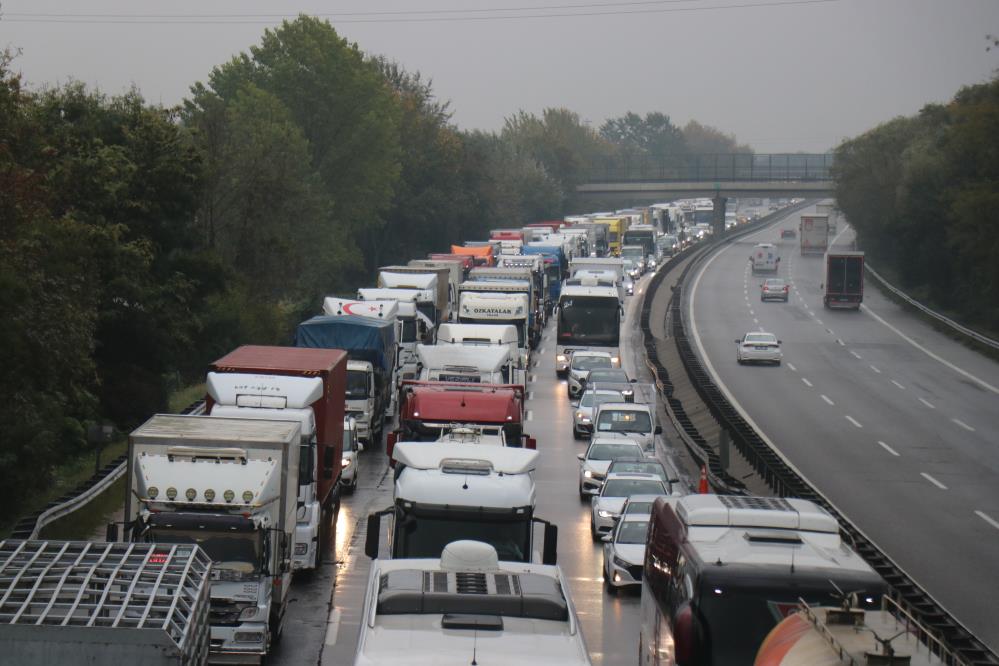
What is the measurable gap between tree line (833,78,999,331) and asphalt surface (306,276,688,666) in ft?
120

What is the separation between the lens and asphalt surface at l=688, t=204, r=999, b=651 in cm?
2858

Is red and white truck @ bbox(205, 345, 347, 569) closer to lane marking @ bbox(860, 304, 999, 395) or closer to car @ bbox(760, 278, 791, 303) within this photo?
lane marking @ bbox(860, 304, 999, 395)

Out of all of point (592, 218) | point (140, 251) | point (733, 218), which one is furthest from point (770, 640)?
point (733, 218)

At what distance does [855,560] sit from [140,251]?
112ft

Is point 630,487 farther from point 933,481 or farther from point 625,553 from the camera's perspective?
point 933,481

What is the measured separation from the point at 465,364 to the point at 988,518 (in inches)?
478

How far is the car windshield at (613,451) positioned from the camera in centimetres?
3228

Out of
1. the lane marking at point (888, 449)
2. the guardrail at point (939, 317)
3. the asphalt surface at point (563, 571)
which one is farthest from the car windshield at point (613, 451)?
the guardrail at point (939, 317)

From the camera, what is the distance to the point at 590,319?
176 feet

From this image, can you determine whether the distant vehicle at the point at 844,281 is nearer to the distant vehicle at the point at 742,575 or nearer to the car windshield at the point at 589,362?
the car windshield at the point at 589,362

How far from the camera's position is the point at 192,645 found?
12719 millimetres

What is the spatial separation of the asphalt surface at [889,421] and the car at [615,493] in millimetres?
4932

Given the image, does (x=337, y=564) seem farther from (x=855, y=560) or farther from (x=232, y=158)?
(x=232, y=158)

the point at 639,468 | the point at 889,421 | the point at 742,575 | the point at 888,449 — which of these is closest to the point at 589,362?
the point at 889,421
